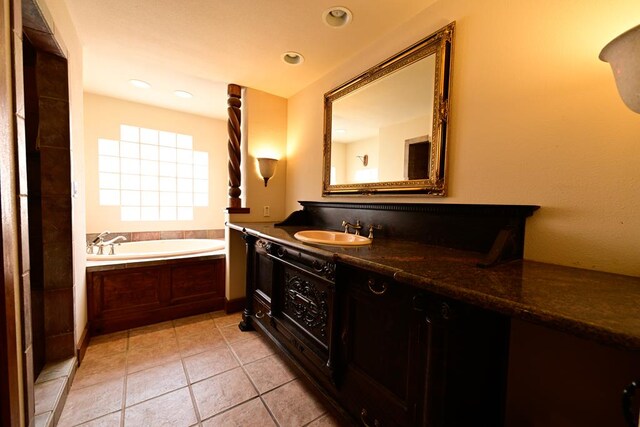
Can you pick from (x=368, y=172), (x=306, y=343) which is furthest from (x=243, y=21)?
(x=306, y=343)

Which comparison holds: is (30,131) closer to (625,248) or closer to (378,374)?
(378,374)

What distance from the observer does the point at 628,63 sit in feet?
2.13

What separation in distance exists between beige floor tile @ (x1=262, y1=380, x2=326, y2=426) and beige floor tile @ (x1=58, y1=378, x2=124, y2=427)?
0.83 m

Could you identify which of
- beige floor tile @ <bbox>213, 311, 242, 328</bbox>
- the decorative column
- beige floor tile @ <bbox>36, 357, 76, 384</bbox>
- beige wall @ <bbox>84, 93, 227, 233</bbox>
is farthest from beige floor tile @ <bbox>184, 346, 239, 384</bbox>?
beige wall @ <bbox>84, 93, 227, 233</bbox>

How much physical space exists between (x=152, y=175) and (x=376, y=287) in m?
3.42

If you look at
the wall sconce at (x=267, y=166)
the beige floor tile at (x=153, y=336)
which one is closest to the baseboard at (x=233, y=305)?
the beige floor tile at (x=153, y=336)

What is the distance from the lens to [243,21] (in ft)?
5.01

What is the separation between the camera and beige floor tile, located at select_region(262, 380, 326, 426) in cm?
127

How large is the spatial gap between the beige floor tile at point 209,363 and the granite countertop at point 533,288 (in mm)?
1212

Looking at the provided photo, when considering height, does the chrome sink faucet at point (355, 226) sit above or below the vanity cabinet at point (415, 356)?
above

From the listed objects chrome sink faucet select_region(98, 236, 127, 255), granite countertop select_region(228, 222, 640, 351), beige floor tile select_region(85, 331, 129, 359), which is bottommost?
beige floor tile select_region(85, 331, 129, 359)

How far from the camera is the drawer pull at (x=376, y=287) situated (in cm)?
97

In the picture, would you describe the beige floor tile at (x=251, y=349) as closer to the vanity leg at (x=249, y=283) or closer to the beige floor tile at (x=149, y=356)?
the vanity leg at (x=249, y=283)

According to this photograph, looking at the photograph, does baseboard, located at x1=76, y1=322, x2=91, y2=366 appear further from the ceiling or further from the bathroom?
the ceiling
